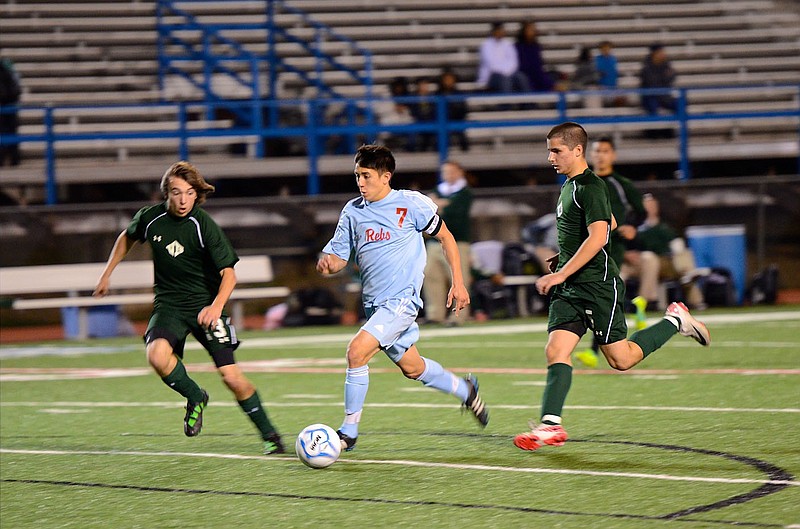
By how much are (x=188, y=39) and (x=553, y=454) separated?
20.4m

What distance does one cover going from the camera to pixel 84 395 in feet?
37.6

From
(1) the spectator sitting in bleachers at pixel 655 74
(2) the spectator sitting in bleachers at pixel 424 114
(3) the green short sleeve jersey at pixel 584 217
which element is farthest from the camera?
(1) the spectator sitting in bleachers at pixel 655 74

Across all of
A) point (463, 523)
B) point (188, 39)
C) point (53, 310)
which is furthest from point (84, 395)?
point (188, 39)

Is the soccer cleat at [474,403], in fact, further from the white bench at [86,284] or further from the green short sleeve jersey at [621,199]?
the white bench at [86,284]

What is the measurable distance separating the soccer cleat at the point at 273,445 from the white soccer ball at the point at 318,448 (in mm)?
740

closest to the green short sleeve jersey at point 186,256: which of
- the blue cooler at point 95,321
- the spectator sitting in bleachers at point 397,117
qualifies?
the blue cooler at point 95,321

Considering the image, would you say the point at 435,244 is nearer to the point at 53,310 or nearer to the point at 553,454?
the point at 53,310

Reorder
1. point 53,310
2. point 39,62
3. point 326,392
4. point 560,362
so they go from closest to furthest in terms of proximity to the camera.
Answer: point 560,362, point 326,392, point 53,310, point 39,62

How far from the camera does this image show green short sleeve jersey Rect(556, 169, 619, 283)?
24.8ft

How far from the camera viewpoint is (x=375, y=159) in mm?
7512

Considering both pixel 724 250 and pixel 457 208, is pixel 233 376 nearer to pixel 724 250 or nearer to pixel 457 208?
pixel 457 208

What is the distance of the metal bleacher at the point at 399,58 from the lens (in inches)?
930

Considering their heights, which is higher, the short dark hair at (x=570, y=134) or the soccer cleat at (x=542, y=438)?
the short dark hair at (x=570, y=134)

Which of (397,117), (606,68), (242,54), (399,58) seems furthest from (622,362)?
(399,58)
